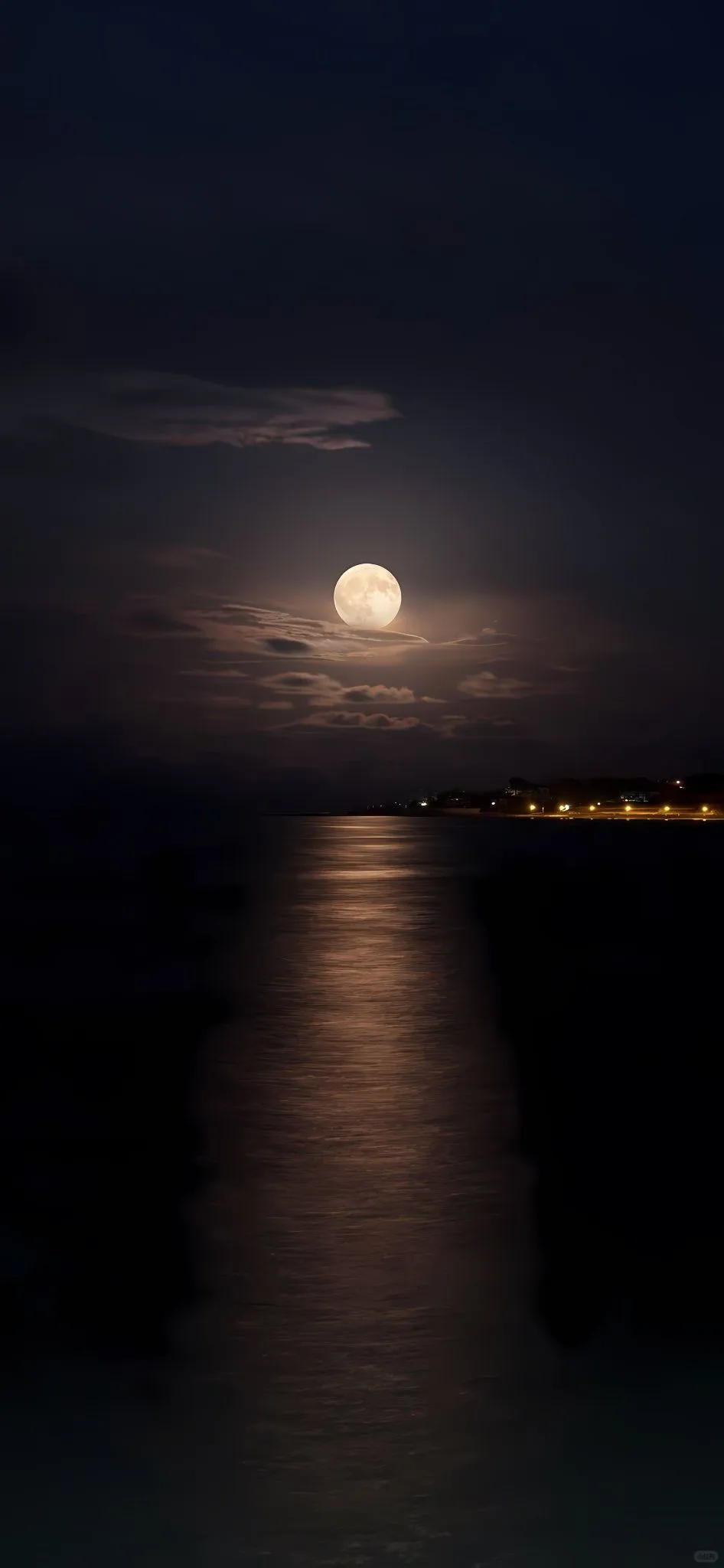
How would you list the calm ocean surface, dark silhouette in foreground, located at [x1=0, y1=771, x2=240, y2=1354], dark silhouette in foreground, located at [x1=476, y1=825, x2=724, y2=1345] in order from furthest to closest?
dark silhouette in foreground, located at [x1=476, y1=825, x2=724, y2=1345]
dark silhouette in foreground, located at [x1=0, y1=771, x2=240, y2=1354]
the calm ocean surface

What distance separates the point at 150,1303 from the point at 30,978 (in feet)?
92.6

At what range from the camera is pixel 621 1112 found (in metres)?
20.1

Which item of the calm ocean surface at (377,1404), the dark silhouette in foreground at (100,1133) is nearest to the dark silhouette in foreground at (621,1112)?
the calm ocean surface at (377,1404)

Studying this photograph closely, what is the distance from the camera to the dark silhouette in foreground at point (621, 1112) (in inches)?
499

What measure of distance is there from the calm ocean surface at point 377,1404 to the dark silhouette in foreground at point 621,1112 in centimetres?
53

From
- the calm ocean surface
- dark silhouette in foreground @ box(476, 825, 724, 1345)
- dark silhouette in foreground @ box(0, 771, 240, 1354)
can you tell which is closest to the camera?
the calm ocean surface

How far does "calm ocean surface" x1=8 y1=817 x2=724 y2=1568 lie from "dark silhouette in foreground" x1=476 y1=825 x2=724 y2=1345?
1.75 ft

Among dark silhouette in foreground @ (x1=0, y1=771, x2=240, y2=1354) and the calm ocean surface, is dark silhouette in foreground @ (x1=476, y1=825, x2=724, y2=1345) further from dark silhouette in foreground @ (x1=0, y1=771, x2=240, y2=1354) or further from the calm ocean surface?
dark silhouette in foreground @ (x1=0, y1=771, x2=240, y2=1354)

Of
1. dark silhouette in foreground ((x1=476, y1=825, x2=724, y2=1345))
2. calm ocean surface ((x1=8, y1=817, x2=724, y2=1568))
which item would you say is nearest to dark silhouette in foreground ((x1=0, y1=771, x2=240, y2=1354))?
calm ocean surface ((x1=8, y1=817, x2=724, y2=1568))

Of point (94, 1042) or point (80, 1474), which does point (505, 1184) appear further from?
point (94, 1042)

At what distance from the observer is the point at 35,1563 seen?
25.6 feet

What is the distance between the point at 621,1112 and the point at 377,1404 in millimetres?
10971

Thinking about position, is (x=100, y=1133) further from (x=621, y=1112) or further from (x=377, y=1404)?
(x=377, y=1404)

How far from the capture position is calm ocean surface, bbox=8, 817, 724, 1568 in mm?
8078
